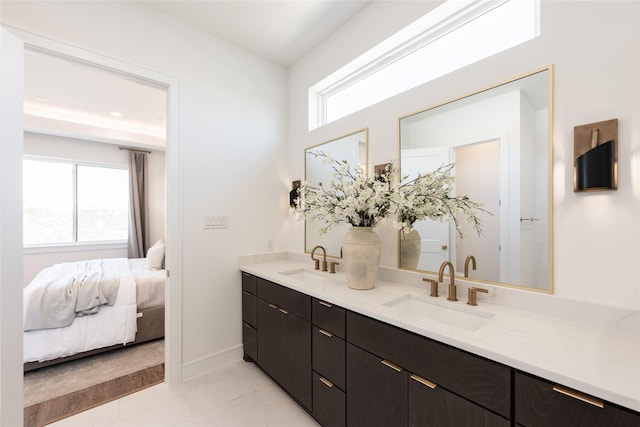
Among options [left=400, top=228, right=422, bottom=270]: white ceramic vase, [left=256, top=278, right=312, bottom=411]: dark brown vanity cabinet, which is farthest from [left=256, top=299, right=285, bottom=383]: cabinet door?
[left=400, top=228, right=422, bottom=270]: white ceramic vase

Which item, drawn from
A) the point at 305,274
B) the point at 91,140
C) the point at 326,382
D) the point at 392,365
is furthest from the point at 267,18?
the point at 91,140

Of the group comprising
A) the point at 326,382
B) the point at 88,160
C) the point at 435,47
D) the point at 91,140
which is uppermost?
the point at 91,140

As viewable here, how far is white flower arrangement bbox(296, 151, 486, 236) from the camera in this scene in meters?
1.42

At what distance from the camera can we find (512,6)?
55.5 inches

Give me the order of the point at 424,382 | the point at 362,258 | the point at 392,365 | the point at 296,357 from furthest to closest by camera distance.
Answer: the point at 296,357 < the point at 362,258 < the point at 392,365 < the point at 424,382

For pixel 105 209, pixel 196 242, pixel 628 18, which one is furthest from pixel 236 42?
pixel 105 209

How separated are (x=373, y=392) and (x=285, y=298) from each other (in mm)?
796

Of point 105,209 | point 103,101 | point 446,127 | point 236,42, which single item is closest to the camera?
point 446,127

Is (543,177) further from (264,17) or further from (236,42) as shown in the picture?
(236,42)

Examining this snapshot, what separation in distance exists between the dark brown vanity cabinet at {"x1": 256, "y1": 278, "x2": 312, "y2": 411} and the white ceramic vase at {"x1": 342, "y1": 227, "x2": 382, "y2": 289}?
0.32 metres

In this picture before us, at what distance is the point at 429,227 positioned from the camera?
167 centimetres

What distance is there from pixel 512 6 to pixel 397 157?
96 cm

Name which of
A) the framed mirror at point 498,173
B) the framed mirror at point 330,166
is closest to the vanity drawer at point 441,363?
the framed mirror at point 498,173

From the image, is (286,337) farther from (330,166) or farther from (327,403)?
(330,166)
